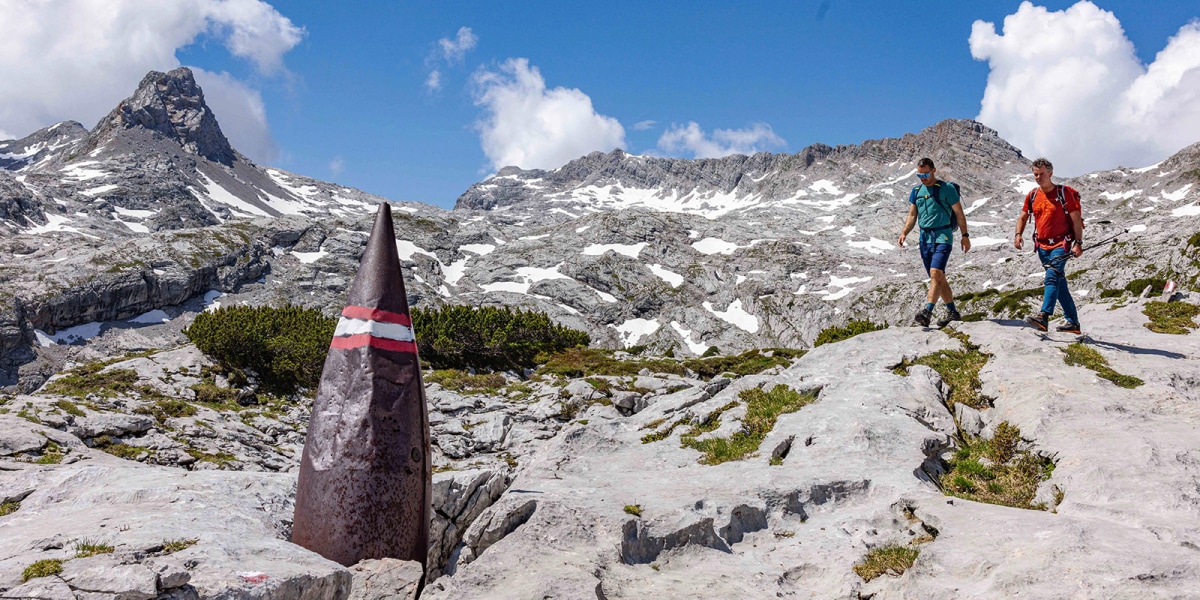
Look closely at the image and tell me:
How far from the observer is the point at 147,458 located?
1734cm

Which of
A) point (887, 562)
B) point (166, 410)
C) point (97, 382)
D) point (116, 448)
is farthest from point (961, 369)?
point (97, 382)

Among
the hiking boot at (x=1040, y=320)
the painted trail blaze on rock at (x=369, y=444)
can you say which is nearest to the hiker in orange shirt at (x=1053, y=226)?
the hiking boot at (x=1040, y=320)

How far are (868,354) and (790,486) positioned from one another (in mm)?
7591

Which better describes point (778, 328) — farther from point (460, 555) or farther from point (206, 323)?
point (460, 555)

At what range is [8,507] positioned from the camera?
8930 mm

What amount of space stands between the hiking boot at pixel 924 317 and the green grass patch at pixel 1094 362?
3.24 metres

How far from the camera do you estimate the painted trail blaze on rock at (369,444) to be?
7945 millimetres

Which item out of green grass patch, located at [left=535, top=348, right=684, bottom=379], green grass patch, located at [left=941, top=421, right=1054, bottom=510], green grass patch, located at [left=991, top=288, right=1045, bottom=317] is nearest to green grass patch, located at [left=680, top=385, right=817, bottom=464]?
green grass patch, located at [left=941, top=421, right=1054, bottom=510]

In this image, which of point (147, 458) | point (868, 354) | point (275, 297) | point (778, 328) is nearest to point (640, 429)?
point (868, 354)

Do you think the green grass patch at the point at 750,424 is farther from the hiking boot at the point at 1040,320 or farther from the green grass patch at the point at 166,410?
the green grass patch at the point at 166,410

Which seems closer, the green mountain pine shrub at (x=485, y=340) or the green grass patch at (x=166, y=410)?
the green grass patch at (x=166, y=410)

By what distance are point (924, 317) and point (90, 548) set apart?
57.2 feet

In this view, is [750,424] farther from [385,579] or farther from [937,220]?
[385,579]

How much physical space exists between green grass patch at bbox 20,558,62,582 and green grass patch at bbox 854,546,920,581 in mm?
8073
